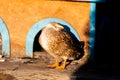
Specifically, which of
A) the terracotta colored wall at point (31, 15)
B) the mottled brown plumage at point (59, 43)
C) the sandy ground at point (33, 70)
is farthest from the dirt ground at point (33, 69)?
the terracotta colored wall at point (31, 15)

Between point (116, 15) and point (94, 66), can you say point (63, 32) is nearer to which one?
point (94, 66)

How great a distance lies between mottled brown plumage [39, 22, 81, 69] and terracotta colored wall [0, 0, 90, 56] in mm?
488

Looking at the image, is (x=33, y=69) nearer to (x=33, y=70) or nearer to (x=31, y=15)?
(x=33, y=70)

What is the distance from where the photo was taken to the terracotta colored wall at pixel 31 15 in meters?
8.93

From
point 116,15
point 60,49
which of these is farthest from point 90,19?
point 116,15

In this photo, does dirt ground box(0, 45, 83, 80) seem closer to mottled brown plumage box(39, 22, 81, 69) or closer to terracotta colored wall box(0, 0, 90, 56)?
mottled brown plumage box(39, 22, 81, 69)

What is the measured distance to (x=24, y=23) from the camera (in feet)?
30.4

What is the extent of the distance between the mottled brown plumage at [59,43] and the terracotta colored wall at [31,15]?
49 centimetres

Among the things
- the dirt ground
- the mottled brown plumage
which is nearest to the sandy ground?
the dirt ground

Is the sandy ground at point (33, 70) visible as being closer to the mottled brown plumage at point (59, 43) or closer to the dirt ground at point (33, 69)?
the dirt ground at point (33, 69)

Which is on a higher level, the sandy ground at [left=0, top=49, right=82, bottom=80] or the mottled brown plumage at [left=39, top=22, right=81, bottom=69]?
the mottled brown plumage at [left=39, top=22, right=81, bottom=69]

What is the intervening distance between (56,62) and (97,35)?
3.69ft

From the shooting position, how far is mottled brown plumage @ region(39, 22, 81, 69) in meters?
8.28

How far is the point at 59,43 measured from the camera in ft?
27.2
